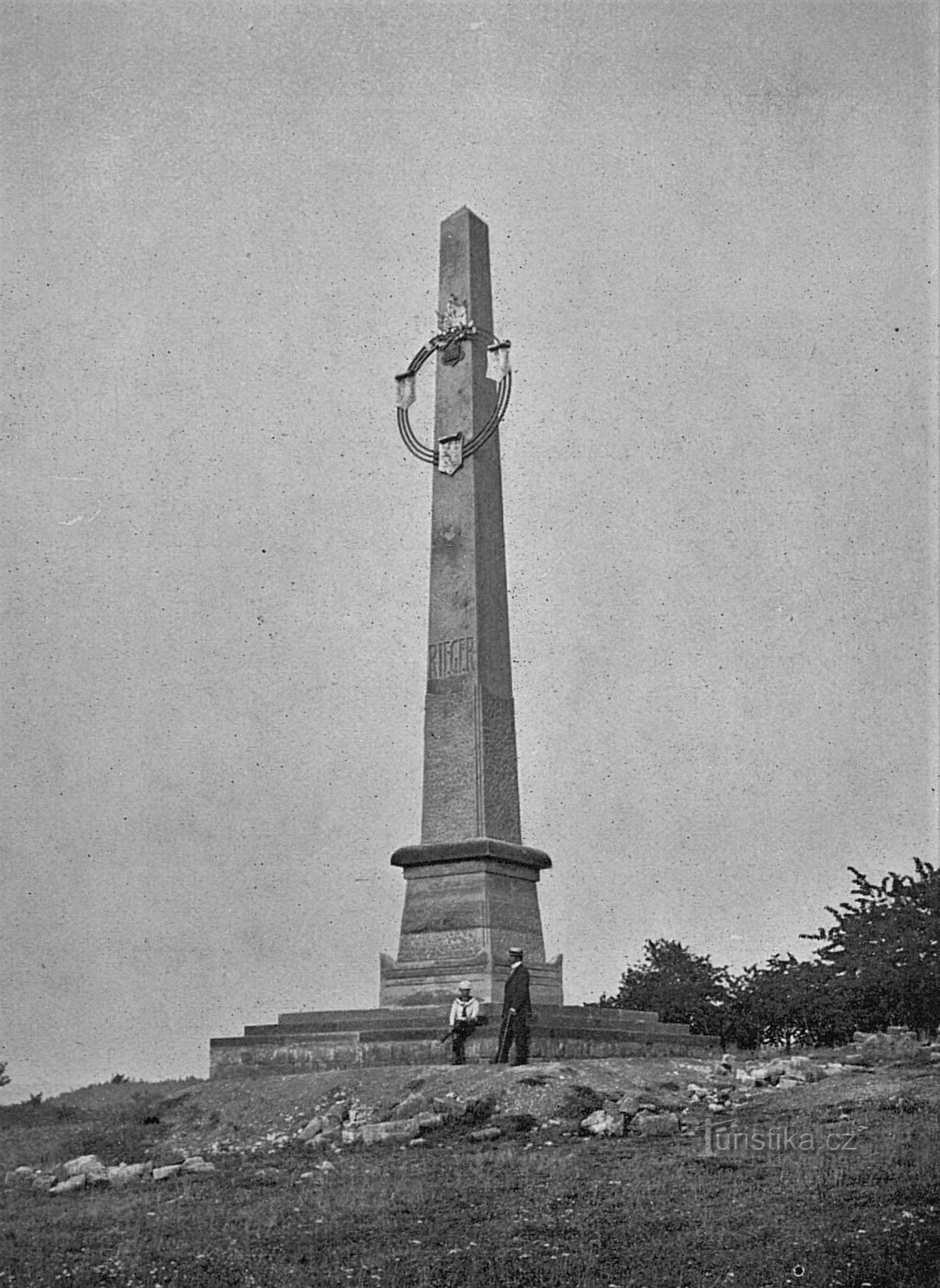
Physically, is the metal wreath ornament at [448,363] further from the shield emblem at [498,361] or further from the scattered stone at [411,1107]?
the scattered stone at [411,1107]

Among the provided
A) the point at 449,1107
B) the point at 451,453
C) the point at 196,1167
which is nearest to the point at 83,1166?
the point at 196,1167

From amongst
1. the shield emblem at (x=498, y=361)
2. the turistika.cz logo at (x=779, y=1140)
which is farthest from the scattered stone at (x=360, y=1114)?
the shield emblem at (x=498, y=361)

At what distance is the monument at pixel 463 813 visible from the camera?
1675 cm

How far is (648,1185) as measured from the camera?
33.1 ft

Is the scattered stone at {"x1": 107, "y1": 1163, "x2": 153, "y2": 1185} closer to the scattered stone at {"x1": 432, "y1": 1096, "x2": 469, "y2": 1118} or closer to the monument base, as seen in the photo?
the scattered stone at {"x1": 432, "y1": 1096, "x2": 469, "y2": 1118}

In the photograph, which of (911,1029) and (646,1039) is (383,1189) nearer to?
(646,1039)

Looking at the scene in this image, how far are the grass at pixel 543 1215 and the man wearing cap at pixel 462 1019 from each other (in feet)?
8.44

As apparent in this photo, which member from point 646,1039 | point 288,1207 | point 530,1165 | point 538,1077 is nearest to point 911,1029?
point 646,1039

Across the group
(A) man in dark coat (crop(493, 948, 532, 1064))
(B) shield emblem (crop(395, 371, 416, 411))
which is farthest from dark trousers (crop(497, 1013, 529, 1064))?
(B) shield emblem (crop(395, 371, 416, 411))

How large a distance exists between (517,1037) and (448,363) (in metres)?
9.83

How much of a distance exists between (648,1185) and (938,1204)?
1884mm

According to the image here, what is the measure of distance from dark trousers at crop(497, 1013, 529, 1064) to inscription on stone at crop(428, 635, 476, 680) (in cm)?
554

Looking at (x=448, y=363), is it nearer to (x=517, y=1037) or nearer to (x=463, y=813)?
(x=463, y=813)

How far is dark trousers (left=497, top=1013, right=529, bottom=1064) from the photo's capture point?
14.7 m
